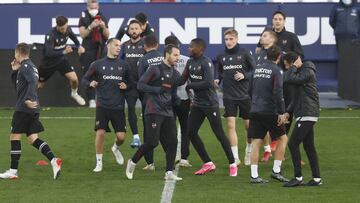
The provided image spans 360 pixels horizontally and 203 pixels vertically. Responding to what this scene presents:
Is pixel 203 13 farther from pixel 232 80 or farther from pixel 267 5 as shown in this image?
pixel 232 80

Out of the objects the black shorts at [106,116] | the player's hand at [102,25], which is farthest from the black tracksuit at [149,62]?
the player's hand at [102,25]

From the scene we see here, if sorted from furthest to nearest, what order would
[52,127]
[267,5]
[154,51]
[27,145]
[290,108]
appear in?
[267,5]
[52,127]
[27,145]
[154,51]
[290,108]

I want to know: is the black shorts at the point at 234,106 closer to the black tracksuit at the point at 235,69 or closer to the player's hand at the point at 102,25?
the black tracksuit at the point at 235,69

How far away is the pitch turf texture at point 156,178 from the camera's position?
13.1m

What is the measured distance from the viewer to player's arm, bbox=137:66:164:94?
14398mm

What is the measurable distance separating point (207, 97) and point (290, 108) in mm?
1390

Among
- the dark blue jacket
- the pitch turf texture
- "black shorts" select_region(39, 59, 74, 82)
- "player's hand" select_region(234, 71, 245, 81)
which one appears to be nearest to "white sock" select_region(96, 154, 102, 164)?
the pitch turf texture

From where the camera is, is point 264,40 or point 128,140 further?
point 128,140

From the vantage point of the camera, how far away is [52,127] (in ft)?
68.8

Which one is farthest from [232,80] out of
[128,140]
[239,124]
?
[239,124]

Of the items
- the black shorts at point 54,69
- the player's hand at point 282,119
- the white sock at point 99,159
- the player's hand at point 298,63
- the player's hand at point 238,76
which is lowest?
the white sock at point 99,159

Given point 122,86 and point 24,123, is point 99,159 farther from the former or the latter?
point 24,123

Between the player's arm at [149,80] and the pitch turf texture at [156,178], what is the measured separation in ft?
4.01

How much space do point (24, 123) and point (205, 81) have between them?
8.38 ft
